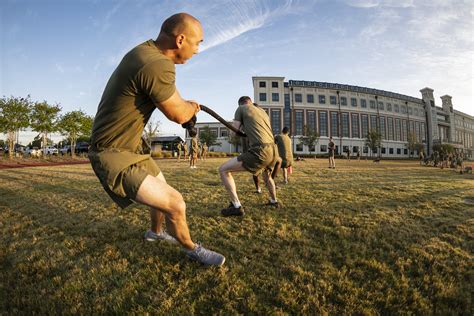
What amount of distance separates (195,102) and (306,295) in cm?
178

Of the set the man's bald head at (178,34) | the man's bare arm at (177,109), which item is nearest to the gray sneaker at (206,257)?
the man's bare arm at (177,109)

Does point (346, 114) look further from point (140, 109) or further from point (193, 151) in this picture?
point (140, 109)

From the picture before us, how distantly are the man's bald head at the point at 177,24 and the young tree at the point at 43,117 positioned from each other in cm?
2784

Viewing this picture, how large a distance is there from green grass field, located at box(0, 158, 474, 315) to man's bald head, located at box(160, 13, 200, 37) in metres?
2.04

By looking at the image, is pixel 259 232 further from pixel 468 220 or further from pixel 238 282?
pixel 468 220

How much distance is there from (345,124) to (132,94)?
66.7m

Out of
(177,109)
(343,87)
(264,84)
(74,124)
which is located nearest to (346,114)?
(343,87)

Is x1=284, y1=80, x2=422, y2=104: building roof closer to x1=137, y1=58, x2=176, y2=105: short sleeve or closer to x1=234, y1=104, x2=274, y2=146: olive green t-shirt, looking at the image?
x1=234, y1=104, x2=274, y2=146: olive green t-shirt

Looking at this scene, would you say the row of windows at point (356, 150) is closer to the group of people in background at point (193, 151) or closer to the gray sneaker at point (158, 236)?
the group of people in background at point (193, 151)

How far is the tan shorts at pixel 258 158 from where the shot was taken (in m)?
3.86

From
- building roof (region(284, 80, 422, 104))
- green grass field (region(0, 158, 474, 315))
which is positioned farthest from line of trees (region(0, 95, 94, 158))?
building roof (region(284, 80, 422, 104))

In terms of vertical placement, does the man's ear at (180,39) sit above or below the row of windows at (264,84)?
below

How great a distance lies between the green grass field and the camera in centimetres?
174

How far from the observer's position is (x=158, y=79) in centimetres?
173
